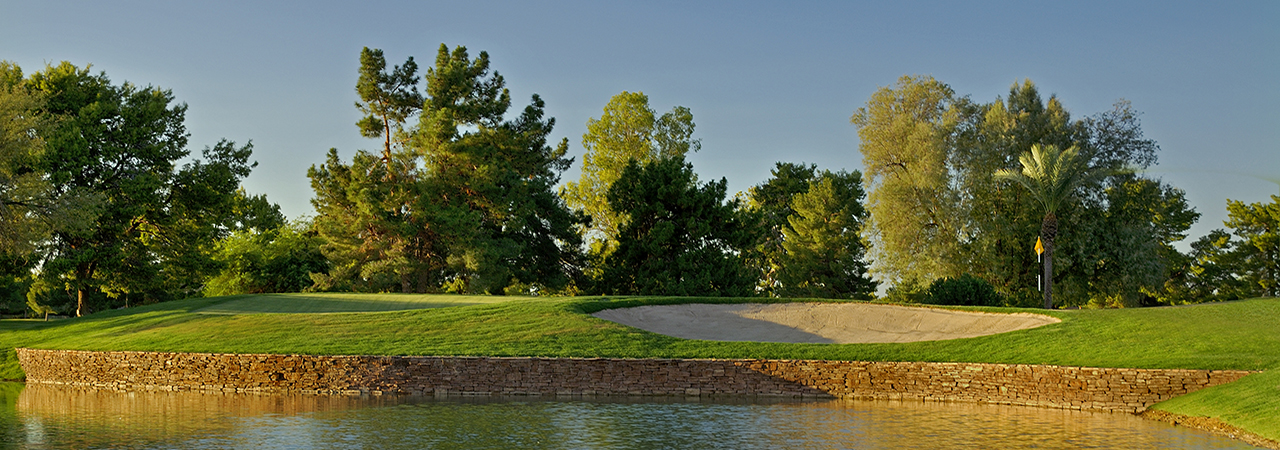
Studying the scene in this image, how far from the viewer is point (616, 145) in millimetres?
46125

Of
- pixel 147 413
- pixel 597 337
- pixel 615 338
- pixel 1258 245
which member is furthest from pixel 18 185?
pixel 1258 245

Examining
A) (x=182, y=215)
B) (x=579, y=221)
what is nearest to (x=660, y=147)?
(x=579, y=221)

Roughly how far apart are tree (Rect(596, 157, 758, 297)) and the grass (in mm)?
12358

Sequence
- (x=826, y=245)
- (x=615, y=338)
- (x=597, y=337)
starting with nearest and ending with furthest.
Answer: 1. (x=615, y=338)
2. (x=597, y=337)
3. (x=826, y=245)

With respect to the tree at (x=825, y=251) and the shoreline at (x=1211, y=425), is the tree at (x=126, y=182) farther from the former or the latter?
the shoreline at (x=1211, y=425)

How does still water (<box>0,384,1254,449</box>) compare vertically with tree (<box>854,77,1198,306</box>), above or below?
below

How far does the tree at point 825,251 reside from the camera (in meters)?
50.5

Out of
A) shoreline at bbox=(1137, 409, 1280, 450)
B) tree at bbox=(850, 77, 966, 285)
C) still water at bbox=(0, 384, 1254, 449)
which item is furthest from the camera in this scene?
tree at bbox=(850, 77, 966, 285)

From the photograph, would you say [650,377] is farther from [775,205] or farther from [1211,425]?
[775,205]

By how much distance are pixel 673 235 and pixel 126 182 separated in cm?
2062

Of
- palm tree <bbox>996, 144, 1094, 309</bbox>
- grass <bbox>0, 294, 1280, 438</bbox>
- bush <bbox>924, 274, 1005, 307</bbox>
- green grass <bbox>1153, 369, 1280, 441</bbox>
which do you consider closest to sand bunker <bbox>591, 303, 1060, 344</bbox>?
grass <bbox>0, 294, 1280, 438</bbox>

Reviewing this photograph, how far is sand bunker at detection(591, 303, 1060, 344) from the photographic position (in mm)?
22094

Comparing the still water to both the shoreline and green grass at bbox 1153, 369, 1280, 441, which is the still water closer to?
the shoreline

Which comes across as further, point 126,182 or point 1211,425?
point 126,182
